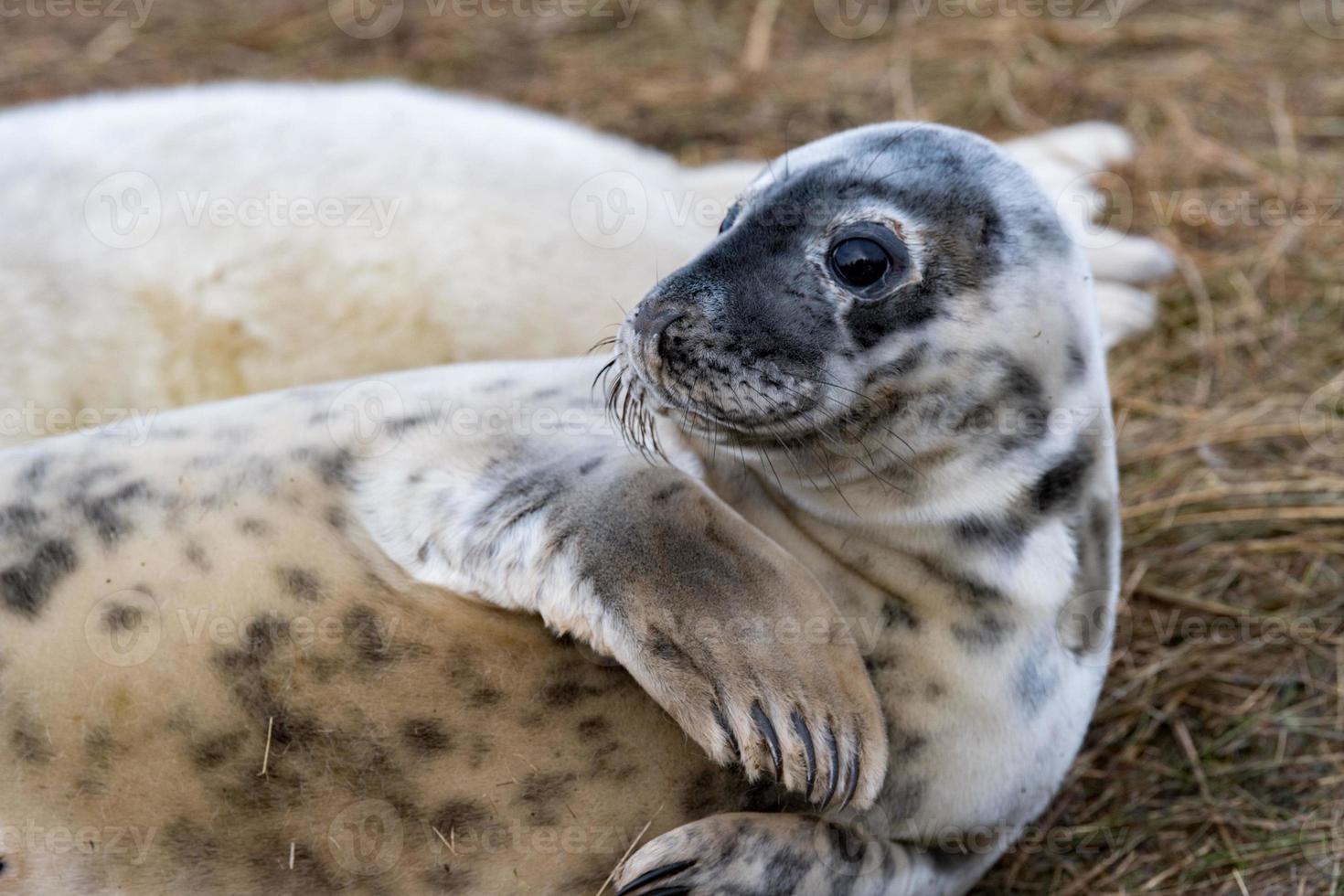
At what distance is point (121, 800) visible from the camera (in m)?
2.10

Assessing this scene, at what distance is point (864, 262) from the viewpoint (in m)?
2.13

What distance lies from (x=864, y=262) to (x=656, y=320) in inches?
12.8

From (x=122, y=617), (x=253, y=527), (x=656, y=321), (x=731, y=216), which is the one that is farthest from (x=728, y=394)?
(x=122, y=617)

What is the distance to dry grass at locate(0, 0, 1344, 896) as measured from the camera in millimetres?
2791

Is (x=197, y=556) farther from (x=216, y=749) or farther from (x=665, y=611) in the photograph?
(x=665, y=611)

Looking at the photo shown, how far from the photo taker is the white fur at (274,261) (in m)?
3.20

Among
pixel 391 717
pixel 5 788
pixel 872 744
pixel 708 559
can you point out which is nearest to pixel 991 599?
pixel 872 744

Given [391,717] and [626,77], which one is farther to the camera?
[626,77]

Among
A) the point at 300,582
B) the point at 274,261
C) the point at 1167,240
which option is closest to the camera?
the point at 300,582

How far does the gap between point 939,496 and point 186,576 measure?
1.20m

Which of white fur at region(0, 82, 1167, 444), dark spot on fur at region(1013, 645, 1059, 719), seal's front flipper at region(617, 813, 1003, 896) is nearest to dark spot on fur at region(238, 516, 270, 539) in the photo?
seal's front flipper at region(617, 813, 1003, 896)

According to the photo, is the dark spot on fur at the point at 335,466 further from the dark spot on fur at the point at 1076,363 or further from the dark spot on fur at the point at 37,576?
the dark spot on fur at the point at 1076,363

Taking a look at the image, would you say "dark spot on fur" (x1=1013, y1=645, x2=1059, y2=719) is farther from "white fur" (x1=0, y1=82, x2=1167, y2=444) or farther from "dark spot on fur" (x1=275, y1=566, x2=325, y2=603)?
"white fur" (x1=0, y1=82, x2=1167, y2=444)

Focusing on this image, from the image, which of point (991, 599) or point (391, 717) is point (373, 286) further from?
point (991, 599)
